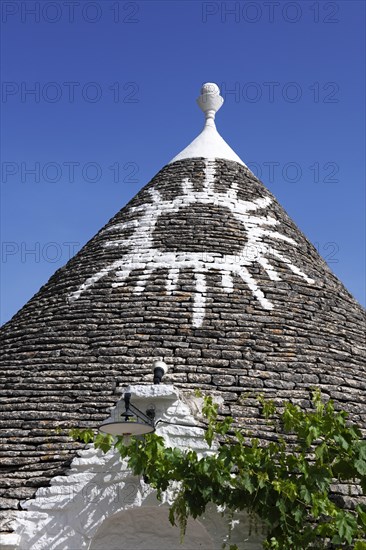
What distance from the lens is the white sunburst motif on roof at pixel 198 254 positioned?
9.50 metres

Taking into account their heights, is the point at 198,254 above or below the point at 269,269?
above

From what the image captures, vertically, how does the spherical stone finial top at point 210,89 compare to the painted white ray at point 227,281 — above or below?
above

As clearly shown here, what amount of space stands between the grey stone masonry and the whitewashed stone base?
19 centimetres

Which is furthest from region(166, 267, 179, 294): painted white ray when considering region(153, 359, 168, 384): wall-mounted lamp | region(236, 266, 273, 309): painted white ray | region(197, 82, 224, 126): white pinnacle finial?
region(197, 82, 224, 126): white pinnacle finial

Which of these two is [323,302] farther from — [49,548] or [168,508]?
[49,548]

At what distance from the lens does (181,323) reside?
349 inches

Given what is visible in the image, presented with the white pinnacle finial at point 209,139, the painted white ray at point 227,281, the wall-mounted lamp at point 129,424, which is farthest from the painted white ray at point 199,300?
the white pinnacle finial at point 209,139

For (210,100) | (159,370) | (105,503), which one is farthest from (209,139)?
(105,503)

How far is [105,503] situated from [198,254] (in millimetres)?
3664

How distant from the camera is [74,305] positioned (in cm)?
967

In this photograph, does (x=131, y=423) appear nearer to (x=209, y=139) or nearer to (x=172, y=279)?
(x=172, y=279)

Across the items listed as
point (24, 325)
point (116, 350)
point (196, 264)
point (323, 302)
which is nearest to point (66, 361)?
point (116, 350)

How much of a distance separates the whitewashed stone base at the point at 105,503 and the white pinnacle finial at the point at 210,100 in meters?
6.77

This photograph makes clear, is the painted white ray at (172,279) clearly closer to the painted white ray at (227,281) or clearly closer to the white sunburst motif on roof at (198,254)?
the white sunburst motif on roof at (198,254)
